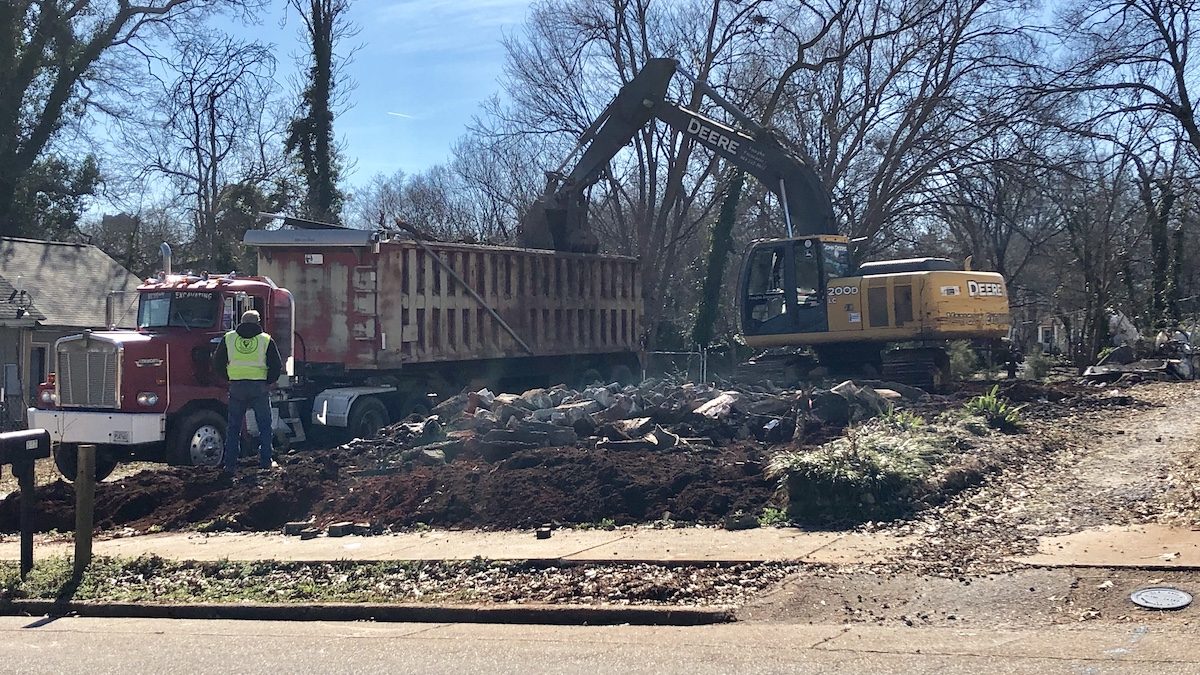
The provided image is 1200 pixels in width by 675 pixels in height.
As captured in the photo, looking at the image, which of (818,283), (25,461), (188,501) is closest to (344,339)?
(188,501)

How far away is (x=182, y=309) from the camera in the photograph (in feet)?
54.4

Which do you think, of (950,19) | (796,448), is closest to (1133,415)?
(796,448)

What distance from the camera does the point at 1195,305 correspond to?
38.4 metres

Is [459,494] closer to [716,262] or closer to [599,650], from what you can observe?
[599,650]

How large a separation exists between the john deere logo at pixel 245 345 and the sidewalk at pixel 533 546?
3501 millimetres

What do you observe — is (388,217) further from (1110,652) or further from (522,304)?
(1110,652)

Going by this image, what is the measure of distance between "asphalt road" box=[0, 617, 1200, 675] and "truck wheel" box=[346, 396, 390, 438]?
10.1 m

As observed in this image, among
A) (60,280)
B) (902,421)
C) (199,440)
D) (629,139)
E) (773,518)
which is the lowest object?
(773,518)

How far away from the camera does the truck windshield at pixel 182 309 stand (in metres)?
16.5

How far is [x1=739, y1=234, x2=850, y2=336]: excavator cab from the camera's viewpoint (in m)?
21.5

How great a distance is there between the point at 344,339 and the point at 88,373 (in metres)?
4.52

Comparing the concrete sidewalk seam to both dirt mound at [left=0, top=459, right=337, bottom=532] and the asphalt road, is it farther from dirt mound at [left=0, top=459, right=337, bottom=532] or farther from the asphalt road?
dirt mound at [left=0, top=459, right=337, bottom=532]

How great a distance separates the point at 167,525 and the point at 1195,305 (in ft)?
115

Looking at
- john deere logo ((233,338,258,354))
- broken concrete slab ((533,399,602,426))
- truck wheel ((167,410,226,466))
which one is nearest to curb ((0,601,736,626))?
john deere logo ((233,338,258,354))
